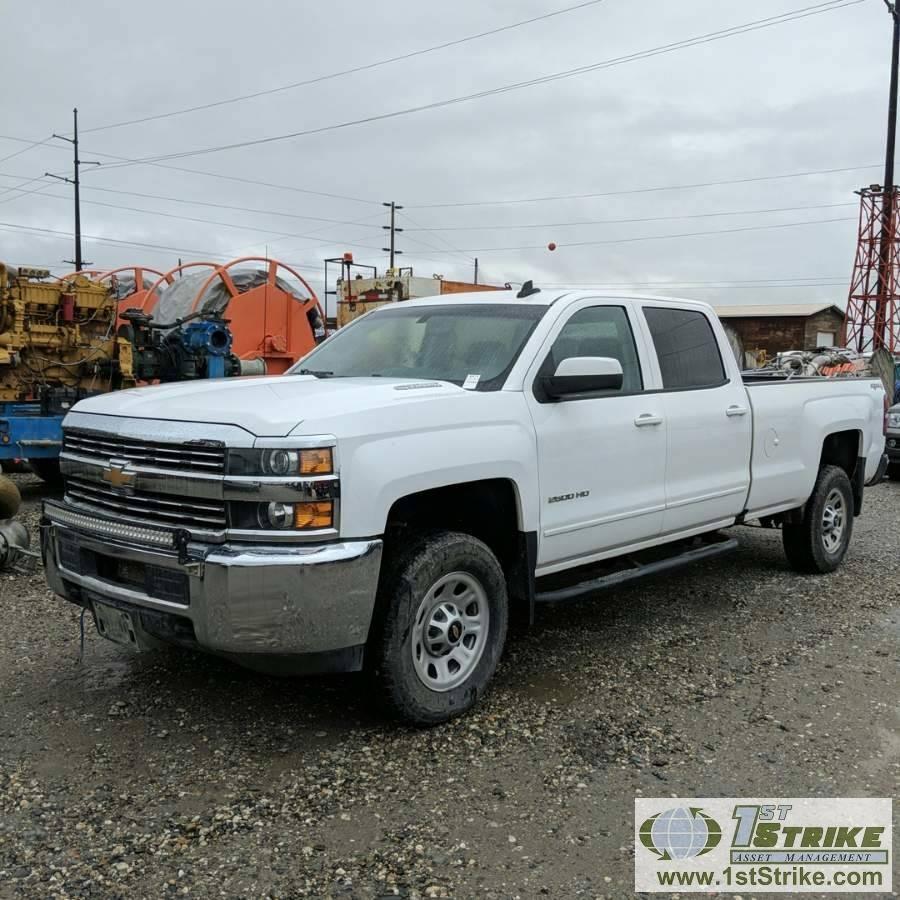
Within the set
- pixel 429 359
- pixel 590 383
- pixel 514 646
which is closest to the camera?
pixel 590 383

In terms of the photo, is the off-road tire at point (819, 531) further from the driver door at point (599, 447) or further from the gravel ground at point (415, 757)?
the driver door at point (599, 447)

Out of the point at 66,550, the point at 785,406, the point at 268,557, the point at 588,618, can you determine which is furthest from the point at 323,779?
the point at 785,406

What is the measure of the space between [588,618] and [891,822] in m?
2.57

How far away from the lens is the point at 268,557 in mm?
3439

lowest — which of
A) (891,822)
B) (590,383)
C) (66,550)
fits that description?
(891,822)

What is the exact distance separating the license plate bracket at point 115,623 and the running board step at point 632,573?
1.88 meters

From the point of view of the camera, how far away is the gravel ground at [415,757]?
3.03 metres

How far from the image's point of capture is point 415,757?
3.80 meters

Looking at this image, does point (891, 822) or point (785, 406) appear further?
point (785, 406)

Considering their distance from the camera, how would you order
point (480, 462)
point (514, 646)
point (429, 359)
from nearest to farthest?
point (480, 462) → point (429, 359) → point (514, 646)

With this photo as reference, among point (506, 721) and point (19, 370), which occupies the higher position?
point (19, 370)

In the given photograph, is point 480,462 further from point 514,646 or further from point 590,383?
point 514,646

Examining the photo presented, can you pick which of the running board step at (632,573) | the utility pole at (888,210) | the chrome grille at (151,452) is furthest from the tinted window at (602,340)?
the utility pole at (888,210)

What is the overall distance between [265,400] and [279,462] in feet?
1.52
